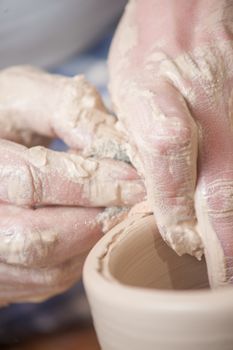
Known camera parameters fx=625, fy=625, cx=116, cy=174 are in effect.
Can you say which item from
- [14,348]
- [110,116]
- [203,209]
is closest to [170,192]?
[203,209]

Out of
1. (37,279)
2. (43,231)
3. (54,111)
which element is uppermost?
(54,111)

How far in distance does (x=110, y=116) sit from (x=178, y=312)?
496 mm

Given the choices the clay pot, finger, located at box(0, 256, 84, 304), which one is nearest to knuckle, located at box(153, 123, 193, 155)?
the clay pot

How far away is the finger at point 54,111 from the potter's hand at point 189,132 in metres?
0.14

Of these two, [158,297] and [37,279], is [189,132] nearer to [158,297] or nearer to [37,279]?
[158,297]

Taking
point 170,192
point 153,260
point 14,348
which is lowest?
point 14,348

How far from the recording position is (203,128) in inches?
32.3

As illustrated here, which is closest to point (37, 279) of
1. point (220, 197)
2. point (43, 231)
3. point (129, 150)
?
point (43, 231)

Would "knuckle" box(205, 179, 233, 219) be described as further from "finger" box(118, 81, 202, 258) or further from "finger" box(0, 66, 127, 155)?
"finger" box(0, 66, 127, 155)

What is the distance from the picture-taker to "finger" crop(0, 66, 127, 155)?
3.43 ft

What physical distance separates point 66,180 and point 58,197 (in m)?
0.03

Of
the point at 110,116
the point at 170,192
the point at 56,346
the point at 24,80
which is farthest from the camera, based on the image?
the point at 56,346

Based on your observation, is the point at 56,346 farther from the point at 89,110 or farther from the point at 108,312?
the point at 108,312

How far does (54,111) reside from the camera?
3.55 ft
